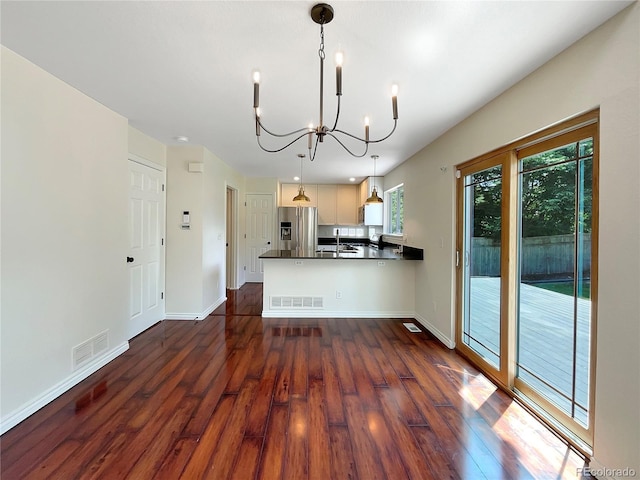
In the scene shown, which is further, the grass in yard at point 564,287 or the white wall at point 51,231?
the white wall at point 51,231

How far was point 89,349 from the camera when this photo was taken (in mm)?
2479

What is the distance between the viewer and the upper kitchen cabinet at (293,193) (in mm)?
6793

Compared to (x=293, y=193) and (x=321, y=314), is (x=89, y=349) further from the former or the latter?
(x=293, y=193)

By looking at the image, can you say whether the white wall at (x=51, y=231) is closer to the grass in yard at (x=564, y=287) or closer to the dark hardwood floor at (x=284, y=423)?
the dark hardwood floor at (x=284, y=423)

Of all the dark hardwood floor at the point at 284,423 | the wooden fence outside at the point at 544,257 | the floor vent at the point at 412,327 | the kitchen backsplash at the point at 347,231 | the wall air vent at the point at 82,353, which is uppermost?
the kitchen backsplash at the point at 347,231

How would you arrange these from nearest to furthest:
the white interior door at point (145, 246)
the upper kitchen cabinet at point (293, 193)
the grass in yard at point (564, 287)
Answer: the grass in yard at point (564, 287)
the white interior door at point (145, 246)
the upper kitchen cabinet at point (293, 193)

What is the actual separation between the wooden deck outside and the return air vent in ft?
7.40

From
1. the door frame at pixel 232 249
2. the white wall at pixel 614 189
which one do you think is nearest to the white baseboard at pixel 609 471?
the white wall at pixel 614 189

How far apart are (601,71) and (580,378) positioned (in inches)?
70.4

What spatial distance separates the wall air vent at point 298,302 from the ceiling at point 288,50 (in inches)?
95.9

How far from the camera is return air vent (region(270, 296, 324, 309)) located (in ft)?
13.5

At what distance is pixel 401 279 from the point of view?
4.18m

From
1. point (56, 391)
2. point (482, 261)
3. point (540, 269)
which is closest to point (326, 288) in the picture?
point (482, 261)

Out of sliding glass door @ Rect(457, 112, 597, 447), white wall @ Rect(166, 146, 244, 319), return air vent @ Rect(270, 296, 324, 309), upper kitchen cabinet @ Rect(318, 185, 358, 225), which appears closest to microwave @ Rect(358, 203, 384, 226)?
upper kitchen cabinet @ Rect(318, 185, 358, 225)
